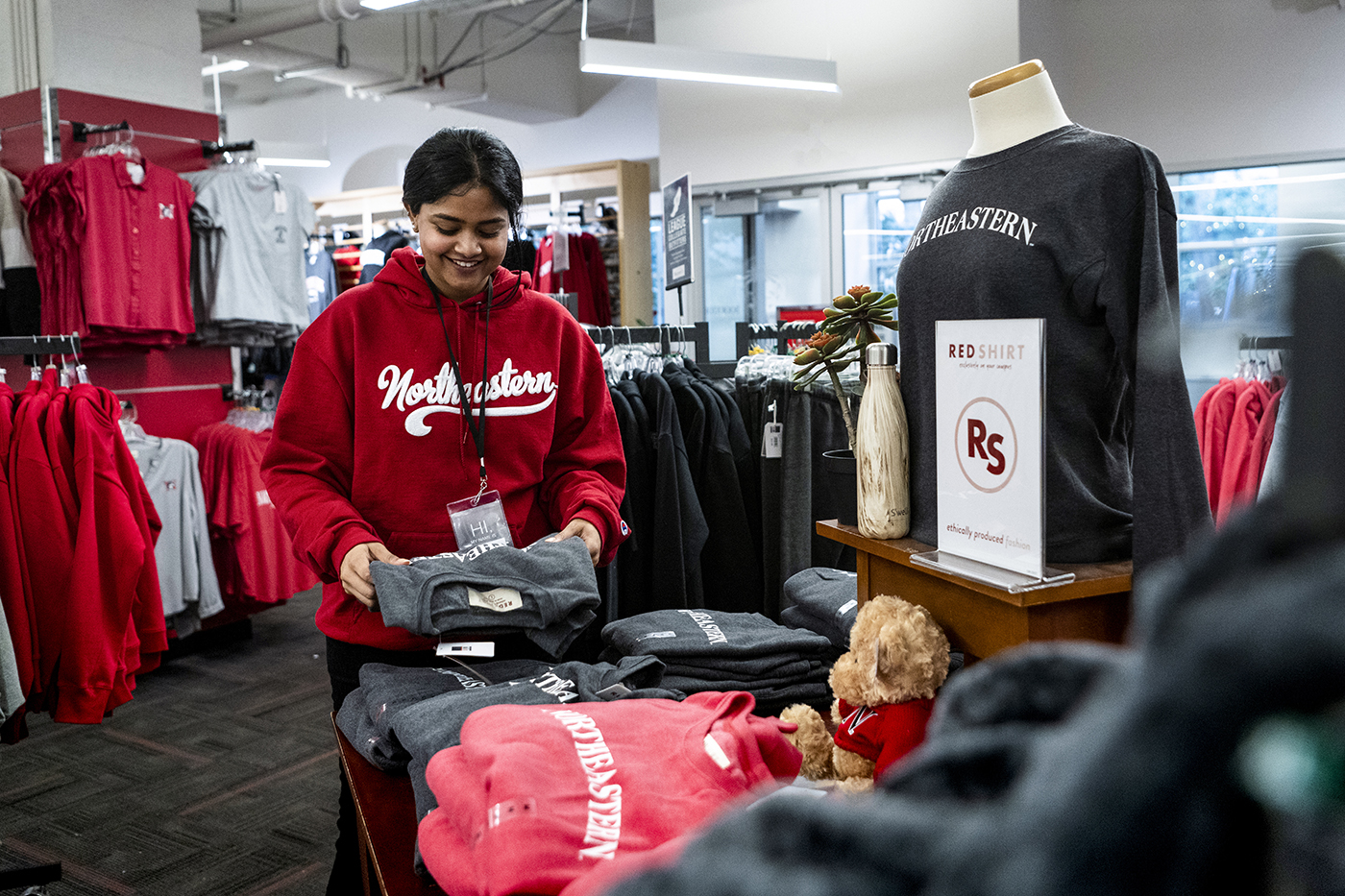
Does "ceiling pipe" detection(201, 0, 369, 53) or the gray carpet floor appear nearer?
the gray carpet floor

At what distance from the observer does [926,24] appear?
6.27m

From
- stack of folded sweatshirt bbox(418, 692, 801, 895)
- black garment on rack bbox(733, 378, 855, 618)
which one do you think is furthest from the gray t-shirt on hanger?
stack of folded sweatshirt bbox(418, 692, 801, 895)

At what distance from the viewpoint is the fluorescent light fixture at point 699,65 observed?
5.09 m

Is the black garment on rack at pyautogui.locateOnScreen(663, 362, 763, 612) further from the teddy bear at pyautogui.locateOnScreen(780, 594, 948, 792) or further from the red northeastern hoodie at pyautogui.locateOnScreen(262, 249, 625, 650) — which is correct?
the teddy bear at pyautogui.locateOnScreen(780, 594, 948, 792)

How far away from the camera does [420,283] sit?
1671mm

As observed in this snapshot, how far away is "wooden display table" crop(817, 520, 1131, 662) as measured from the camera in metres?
1.00

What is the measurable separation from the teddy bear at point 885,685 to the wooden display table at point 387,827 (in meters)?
0.48

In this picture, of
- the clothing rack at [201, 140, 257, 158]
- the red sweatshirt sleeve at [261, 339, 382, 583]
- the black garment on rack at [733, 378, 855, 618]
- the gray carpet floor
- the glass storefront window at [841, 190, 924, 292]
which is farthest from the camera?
the glass storefront window at [841, 190, 924, 292]

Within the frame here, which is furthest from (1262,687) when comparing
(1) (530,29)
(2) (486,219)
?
(1) (530,29)

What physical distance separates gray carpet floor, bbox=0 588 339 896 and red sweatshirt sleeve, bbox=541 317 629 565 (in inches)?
57.3

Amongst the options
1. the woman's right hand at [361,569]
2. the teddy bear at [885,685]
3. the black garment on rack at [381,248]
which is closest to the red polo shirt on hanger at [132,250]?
the black garment on rack at [381,248]

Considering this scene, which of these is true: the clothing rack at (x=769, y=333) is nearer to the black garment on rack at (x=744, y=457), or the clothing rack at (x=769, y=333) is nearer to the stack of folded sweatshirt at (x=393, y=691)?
the black garment on rack at (x=744, y=457)

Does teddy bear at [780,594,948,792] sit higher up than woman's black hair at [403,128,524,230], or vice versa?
woman's black hair at [403,128,524,230]

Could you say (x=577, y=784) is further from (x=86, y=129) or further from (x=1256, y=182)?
(x=1256, y=182)
